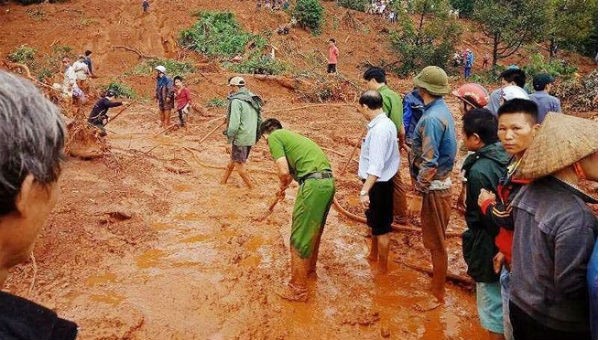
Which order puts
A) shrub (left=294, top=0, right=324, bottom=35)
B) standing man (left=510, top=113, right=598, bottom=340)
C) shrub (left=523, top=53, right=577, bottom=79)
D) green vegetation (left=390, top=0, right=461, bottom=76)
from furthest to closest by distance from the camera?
shrub (left=294, top=0, right=324, bottom=35) < green vegetation (left=390, top=0, right=461, bottom=76) < shrub (left=523, top=53, right=577, bottom=79) < standing man (left=510, top=113, right=598, bottom=340)

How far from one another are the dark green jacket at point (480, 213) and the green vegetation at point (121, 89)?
12783 mm

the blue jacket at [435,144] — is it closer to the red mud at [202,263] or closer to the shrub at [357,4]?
the red mud at [202,263]

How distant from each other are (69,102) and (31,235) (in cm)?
679

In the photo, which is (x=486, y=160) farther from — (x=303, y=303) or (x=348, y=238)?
(x=348, y=238)

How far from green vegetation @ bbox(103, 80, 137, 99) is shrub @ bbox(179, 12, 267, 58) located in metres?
4.47

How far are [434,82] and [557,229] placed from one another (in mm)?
2275

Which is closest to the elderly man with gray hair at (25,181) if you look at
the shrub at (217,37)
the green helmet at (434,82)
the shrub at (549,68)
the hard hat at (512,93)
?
the green helmet at (434,82)

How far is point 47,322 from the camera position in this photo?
3.22ft

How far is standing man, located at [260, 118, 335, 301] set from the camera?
4.05 m

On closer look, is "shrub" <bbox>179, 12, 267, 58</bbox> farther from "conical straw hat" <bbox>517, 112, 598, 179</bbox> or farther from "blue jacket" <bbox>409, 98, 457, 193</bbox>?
"conical straw hat" <bbox>517, 112, 598, 179</bbox>

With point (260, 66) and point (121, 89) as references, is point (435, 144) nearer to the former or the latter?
point (121, 89)

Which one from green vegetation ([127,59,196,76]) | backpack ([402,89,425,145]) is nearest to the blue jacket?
backpack ([402,89,425,145])

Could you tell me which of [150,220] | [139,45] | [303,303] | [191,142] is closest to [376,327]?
[303,303]

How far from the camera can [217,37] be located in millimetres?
18875
